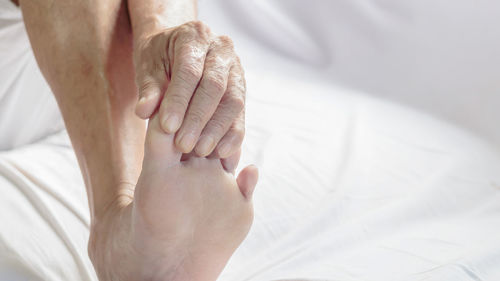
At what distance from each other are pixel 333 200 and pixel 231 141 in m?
0.36

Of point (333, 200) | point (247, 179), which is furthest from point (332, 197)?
point (247, 179)

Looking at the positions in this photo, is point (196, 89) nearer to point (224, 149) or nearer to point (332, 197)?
point (224, 149)

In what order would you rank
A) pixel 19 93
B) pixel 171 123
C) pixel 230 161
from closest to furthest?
pixel 171 123
pixel 230 161
pixel 19 93

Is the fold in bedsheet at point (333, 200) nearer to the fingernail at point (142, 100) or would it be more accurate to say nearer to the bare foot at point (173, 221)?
the bare foot at point (173, 221)

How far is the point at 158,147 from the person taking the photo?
0.81 metres

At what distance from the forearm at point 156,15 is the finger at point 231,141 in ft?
0.84

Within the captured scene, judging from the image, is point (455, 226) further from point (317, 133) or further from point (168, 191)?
point (168, 191)

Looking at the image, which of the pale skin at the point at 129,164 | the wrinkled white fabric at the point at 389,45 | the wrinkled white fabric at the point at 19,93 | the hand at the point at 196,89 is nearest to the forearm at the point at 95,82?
the pale skin at the point at 129,164

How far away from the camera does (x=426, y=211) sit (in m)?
1.19

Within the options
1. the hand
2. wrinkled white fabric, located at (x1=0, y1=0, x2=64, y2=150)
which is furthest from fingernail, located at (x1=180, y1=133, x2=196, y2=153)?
wrinkled white fabric, located at (x1=0, y1=0, x2=64, y2=150)

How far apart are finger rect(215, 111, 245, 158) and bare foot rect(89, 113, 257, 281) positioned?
0.06 feet

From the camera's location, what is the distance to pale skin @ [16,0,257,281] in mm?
843

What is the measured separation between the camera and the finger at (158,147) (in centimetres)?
81

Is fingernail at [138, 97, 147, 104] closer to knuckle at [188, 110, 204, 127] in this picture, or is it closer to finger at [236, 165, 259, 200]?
knuckle at [188, 110, 204, 127]
